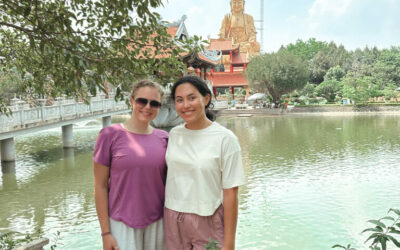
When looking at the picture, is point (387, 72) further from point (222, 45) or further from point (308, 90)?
point (222, 45)

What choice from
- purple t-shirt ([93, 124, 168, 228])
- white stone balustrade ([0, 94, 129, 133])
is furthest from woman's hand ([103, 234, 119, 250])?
white stone balustrade ([0, 94, 129, 133])

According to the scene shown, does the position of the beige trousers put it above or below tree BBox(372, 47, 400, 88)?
→ below

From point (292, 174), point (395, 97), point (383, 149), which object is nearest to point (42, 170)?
point (292, 174)

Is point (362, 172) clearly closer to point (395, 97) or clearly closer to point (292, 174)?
point (292, 174)

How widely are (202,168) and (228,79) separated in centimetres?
3717

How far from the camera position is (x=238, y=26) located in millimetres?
49562

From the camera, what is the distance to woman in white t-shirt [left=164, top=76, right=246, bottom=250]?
6.03 feet

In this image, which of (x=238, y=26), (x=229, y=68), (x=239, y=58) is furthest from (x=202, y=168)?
(x=238, y=26)

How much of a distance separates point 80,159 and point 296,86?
2327cm

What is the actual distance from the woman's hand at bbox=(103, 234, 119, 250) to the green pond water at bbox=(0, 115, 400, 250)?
12.1 feet

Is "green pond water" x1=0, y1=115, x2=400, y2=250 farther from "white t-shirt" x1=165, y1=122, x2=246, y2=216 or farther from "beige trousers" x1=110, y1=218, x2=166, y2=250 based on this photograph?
"white t-shirt" x1=165, y1=122, x2=246, y2=216

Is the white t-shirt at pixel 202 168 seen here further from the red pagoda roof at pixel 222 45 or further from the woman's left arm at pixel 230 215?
the red pagoda roof at pixel 222 45

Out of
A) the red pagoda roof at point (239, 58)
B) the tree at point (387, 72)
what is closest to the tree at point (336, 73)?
the tree at point (387, 72)

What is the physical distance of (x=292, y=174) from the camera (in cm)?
979
